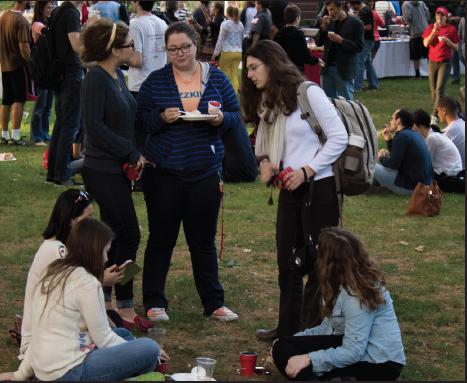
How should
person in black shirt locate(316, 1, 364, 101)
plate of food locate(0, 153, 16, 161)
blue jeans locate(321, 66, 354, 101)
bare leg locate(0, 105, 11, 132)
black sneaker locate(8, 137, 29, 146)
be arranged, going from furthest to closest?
blue jeans locate(321, 66, 354, 101), person in black shirt locate(316, 1, 364, 101), black sneaker locate(8, 137, 29, 146), bare leg locate(0, 105, 11, 132), plate of food locate(0, 153, 16, 161)

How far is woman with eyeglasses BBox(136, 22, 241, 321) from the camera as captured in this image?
4.49m

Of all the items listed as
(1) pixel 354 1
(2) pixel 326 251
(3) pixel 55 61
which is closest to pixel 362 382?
(2) pixel 326 251

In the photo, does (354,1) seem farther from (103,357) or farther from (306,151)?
(103,357)

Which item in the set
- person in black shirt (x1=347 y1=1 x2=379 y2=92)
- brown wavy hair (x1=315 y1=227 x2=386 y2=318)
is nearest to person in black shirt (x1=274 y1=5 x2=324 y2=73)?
person in black shirt (x1=347 y1=1 x2=379 y2=92)

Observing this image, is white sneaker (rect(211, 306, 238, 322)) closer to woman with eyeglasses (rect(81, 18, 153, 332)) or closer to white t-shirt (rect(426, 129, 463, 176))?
woman with eyeglasses (rect(81, 18, 153, 332))

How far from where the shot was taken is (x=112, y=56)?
14.5 feet

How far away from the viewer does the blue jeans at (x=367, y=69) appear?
1511 cm

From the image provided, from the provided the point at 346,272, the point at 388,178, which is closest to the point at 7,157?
the point at 388,178

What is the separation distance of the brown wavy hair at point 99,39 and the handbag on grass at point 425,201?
449 cm

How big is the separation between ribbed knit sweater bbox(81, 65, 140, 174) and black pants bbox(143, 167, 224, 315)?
29cm

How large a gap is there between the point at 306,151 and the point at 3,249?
3.44 meters

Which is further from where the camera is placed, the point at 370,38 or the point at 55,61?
the point at 370,38

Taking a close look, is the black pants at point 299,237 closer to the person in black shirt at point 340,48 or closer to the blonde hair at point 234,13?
the person in black shirt at point 340,48

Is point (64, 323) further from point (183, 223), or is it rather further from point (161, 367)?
point (183, 223)
